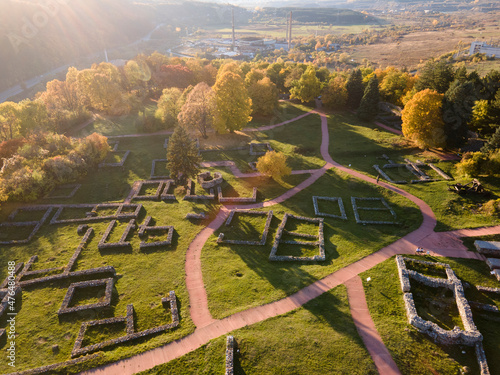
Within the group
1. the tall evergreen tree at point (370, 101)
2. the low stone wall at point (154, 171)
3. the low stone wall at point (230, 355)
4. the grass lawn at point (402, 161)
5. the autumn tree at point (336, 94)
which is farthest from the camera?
the autumn tree at point (336, 94)

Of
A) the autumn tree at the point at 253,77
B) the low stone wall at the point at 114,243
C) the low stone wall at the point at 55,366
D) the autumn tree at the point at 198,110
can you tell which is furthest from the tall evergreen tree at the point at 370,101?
the low stone wall at the point at 55,366

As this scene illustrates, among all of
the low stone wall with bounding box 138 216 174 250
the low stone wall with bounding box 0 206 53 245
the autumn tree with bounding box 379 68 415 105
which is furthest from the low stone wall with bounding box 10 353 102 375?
the autumn tree with bounding box 379 68 415 105

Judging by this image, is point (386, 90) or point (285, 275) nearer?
point (285, 275)

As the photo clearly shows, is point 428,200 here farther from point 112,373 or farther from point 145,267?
point 112,373

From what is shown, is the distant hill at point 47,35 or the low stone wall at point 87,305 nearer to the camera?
the low stone wall at point 87,305

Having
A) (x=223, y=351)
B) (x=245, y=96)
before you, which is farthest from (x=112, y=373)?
(x=245, y=96)

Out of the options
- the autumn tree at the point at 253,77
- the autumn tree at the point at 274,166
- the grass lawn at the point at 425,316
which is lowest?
the grass lawn at the point at 425,316

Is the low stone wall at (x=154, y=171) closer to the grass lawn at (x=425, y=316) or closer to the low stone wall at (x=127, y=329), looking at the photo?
the low stone wall at (x=127, y=329)
